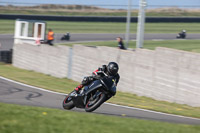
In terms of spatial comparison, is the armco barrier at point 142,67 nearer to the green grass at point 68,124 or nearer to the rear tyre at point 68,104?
the rear tyre at point 68,104

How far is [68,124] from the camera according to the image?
693cm

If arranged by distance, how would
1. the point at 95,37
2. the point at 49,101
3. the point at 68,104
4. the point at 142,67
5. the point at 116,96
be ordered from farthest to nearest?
1. the point at 95,37
2. the point at 142,67
3. the point at 116,96
4. the point at 49,101
5. the point at 68,104

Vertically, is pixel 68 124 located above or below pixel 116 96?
above

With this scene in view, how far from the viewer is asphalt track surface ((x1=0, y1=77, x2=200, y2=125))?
10.4 metres

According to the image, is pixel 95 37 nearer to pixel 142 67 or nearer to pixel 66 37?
pixel 66 37

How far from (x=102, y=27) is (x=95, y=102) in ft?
98.2

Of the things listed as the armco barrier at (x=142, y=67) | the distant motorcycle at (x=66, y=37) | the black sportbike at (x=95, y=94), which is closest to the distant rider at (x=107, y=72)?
the black sportbike at (x=95, y=94)

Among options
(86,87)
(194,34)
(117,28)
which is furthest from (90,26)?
(86,87)

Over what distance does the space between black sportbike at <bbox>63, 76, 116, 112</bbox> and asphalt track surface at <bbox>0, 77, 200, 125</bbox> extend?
3.75 ft

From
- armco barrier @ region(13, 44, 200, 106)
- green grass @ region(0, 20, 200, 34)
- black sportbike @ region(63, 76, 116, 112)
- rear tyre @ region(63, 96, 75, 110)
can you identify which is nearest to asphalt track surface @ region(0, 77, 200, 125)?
rear tyre @ region(63, 96, 75, 110)

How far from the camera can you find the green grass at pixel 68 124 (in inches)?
257

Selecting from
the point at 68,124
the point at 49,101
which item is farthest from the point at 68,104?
the point at 68,124

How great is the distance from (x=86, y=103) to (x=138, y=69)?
21.8ft

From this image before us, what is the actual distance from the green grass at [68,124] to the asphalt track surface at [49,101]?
2.58 m
